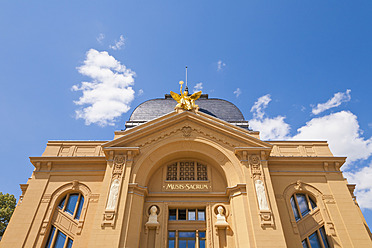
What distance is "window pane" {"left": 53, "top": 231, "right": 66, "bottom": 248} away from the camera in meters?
18.8

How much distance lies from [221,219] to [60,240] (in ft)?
39.4

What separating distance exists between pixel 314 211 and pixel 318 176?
3.05m

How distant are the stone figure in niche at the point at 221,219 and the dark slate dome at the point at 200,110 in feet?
35.1

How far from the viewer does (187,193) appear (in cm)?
2072

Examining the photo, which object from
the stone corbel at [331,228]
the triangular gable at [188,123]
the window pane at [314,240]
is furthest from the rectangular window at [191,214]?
the stone corbel at [331,228]

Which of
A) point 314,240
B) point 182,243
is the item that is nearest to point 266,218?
point 314,240

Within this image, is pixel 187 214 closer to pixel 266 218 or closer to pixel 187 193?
pixel 187 193

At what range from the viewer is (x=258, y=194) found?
19.1 metres

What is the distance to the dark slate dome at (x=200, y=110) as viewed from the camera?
28.6 metres

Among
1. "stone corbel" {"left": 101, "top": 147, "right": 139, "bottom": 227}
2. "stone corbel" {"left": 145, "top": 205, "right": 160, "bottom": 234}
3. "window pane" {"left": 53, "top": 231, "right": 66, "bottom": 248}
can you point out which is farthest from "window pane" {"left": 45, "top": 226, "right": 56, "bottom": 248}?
"stone corbel" {"left": 145, "top": 205, "right": 160, "bottom": 234}

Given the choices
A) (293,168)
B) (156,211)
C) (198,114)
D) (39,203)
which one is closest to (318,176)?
(293,168)

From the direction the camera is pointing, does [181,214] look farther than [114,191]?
Yes

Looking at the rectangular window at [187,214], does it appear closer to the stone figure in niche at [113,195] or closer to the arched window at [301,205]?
the stone figure in niche at [113,195]

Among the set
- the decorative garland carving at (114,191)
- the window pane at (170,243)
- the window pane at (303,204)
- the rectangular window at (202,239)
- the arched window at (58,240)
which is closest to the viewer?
the decorative garland carving at (114,191)
